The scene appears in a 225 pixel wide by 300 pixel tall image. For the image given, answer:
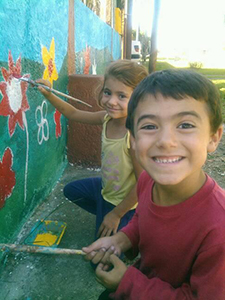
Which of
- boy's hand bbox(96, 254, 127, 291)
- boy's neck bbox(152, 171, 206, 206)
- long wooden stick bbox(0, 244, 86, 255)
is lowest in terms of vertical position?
long wooden stick bbox(0, 244, 86, 255)

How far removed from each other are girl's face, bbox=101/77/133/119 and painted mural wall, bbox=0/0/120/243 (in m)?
0.57

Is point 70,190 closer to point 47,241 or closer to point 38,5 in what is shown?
point 47,241

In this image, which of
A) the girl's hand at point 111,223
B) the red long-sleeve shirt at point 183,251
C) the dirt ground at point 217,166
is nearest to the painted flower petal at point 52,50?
the girl's hand at point 111,223

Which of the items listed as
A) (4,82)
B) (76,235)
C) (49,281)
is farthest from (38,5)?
(49,281)

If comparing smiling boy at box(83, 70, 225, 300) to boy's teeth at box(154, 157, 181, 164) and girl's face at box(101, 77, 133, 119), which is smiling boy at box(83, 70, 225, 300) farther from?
girl's face at box(101, 77, 133, 119)

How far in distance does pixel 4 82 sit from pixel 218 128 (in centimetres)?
124

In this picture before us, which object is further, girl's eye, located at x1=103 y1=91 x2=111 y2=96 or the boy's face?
girl's eye, located at x1=103 y1=91 x2=111 y2=96

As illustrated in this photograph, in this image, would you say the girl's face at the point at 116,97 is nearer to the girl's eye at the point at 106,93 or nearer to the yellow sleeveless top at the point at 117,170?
the girl's eye at the point at 106,93

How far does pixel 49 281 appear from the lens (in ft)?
6.16

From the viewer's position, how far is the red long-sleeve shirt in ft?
3.14

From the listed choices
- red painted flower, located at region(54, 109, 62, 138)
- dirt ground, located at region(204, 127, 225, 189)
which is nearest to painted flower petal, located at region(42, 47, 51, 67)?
red painted flower, located at region(54, 109, 62, 138)

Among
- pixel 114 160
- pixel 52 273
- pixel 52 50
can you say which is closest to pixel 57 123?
pixel 52 50

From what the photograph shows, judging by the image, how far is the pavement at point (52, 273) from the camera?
1787mm

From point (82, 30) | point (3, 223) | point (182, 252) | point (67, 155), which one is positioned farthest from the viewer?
point (82, 30)
